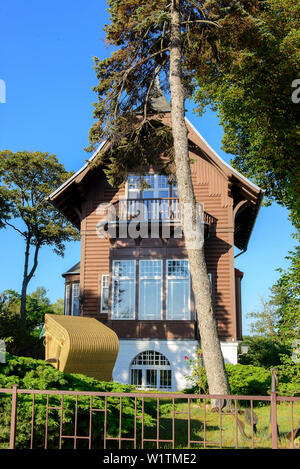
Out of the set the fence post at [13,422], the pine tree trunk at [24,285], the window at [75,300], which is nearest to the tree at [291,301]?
the fence post at [13,422]

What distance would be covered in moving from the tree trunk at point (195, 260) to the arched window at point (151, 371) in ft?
21.4

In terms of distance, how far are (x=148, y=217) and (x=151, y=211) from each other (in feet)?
0.86

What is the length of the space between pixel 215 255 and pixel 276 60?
7450 mm

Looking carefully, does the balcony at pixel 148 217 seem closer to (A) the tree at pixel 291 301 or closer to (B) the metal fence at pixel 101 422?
(A) the tree at pixel 291 301

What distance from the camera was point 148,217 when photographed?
18531 millimetres

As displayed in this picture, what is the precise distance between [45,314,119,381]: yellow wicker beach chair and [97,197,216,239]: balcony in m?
5.12

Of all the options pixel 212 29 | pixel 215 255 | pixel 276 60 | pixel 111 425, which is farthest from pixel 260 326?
pixel 111 425

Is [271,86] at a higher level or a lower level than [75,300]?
higher

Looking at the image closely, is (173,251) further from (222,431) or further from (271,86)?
(222,431)

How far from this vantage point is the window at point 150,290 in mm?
18234

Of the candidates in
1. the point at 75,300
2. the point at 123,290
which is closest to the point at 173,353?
the point at 123,290

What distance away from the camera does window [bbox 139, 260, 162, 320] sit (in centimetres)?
1823

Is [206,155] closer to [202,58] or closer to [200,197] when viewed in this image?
[200,197]

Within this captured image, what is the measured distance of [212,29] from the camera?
14.1 metres
